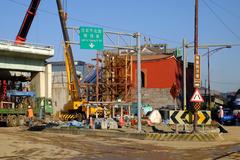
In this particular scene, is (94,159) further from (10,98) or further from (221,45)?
(10,98)

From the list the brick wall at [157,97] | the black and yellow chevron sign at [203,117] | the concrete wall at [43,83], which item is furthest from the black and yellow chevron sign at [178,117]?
the brick wall at [157,97]

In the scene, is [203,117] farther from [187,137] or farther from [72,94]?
[72,94]

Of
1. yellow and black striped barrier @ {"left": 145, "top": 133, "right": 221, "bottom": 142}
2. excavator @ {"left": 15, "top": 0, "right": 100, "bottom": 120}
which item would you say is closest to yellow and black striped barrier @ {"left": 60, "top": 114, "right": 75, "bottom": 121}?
excavator @ {"left": 15, "top": 0, "right": 100, "bottom": 120}

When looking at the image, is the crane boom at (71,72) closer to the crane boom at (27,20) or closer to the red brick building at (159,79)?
the crane boom at (27,20)

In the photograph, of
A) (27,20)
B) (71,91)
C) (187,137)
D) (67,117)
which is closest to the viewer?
(187,137)

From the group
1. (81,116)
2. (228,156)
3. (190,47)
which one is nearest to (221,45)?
(190,47)

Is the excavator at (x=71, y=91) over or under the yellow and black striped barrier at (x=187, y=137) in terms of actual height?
over

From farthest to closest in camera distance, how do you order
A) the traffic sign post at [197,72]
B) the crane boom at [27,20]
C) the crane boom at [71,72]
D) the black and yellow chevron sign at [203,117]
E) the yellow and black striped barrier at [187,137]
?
the crane boom at [27,20] < the crane boom at [71,72] < the traffic sign post at [197,72] < the black and yellow chevron sign at [203,117] < the yellow and black striped barrier at [187,137]

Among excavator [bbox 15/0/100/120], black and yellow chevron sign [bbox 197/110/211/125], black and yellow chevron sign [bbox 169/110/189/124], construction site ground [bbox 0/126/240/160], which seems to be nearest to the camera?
construction site ground [bbox 0/126/240/160]

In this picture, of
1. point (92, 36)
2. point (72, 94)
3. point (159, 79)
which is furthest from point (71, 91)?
point (159, 79)

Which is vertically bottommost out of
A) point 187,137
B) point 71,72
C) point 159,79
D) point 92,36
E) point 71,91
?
point 187,137

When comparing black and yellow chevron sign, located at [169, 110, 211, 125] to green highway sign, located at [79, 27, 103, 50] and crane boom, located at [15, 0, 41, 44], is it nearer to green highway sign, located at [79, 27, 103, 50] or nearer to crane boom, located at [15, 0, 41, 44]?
green highway sign, located at [79, 27, 103, 50]

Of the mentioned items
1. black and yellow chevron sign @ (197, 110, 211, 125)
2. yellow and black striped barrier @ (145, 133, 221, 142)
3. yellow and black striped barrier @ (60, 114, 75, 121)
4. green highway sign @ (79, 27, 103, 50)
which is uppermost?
green highway sign @ (79, 27, 103, 50)

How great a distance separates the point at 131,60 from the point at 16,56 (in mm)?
17643
